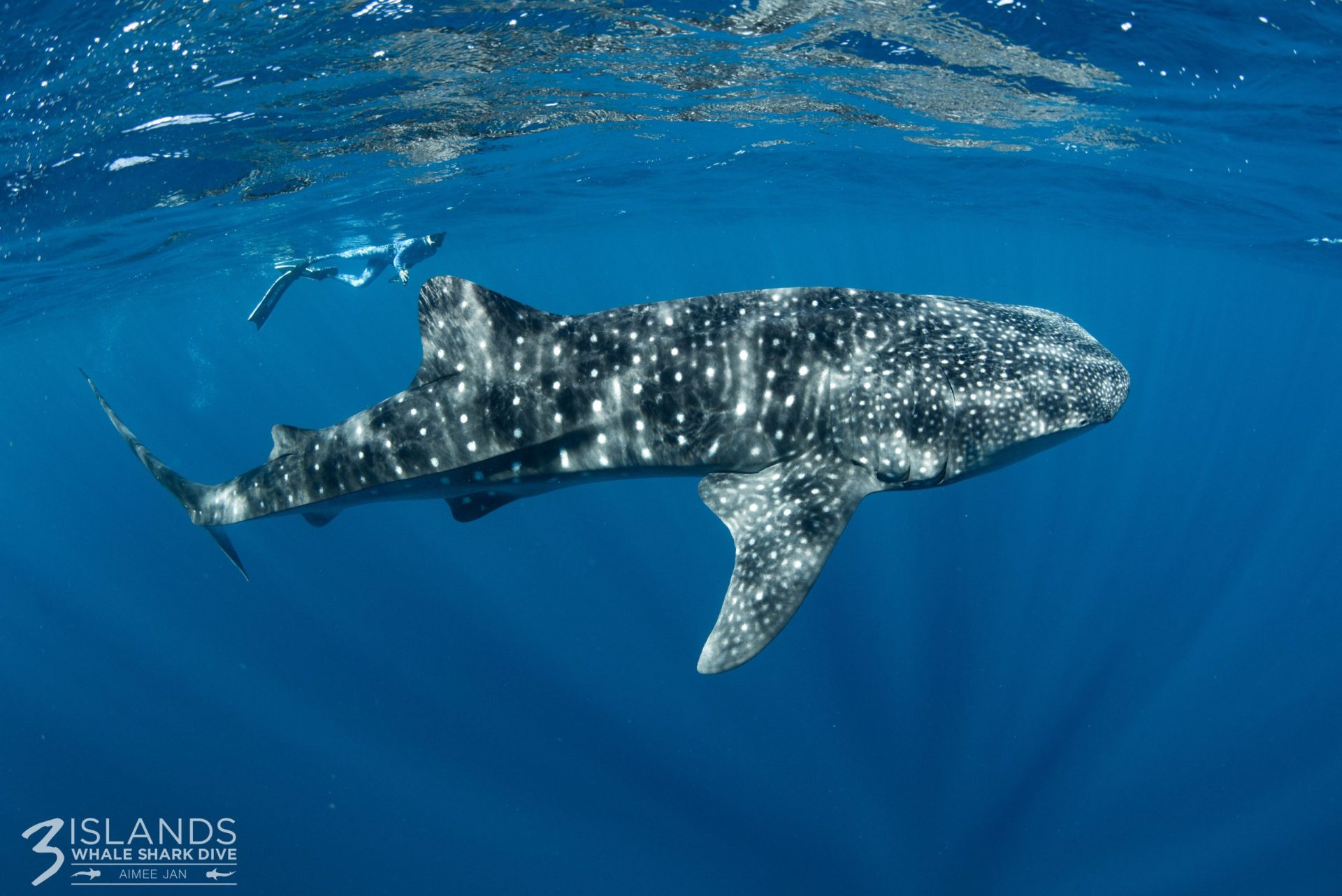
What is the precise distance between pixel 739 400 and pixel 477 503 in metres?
2.55

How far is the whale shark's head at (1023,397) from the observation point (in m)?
5.34

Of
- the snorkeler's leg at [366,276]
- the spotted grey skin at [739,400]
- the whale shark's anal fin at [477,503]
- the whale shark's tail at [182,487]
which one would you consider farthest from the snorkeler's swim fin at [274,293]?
the spotted grey skin at [739,400]

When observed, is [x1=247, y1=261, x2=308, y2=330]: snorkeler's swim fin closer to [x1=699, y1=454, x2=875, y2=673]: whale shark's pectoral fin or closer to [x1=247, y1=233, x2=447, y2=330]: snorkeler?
[x1=247, y1=233, x2=447, y2=330]: snorkeler

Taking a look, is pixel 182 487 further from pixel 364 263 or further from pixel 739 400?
pixel 364 263

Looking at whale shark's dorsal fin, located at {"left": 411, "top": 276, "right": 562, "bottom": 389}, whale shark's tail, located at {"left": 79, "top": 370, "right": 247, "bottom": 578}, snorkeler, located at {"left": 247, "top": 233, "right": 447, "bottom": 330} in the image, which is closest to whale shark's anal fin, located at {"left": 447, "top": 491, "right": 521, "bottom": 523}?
whale shark's dorsal fin, located at {"left": 411, "top": 276, "right": 562, "bottom": 389}

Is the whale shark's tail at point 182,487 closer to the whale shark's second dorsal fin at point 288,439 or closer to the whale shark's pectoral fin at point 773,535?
the whale shark's second dorsal fin at point 288,439

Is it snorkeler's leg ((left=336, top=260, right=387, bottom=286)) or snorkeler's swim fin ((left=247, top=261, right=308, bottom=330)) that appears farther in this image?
snorkeler's leg ((left=336, top=260, right=387, bottom=286))

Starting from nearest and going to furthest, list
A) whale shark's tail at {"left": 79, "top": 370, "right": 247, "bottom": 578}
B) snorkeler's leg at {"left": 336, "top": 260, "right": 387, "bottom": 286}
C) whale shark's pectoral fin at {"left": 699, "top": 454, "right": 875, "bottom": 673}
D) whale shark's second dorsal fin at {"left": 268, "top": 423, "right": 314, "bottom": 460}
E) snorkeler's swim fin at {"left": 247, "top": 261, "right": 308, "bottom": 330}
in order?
whale shark's pectoral fin at {"left": 699, "top": 454, "right": 875, "bottom": 673}
whale shark's second dorsal fin at {"left": 268, "top": 423, "right": 314, "bottom": 460}
whale shark's tail at {"left": 79, "top": 370, "right": 247, "bottom": 578}
snorkeler's swim fin at {"left": 247, "top": 261, "right": 308, "bottom": 330}
snorkeler's leg at {"left": 336, "top": 260, "right": 387, "bottom": 286}

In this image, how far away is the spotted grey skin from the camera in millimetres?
5336

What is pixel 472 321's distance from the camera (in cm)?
565

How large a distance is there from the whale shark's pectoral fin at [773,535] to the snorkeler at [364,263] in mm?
14792

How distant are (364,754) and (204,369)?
118m

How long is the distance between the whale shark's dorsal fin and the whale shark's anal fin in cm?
117

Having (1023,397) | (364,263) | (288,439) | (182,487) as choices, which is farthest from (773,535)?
(364,263)
